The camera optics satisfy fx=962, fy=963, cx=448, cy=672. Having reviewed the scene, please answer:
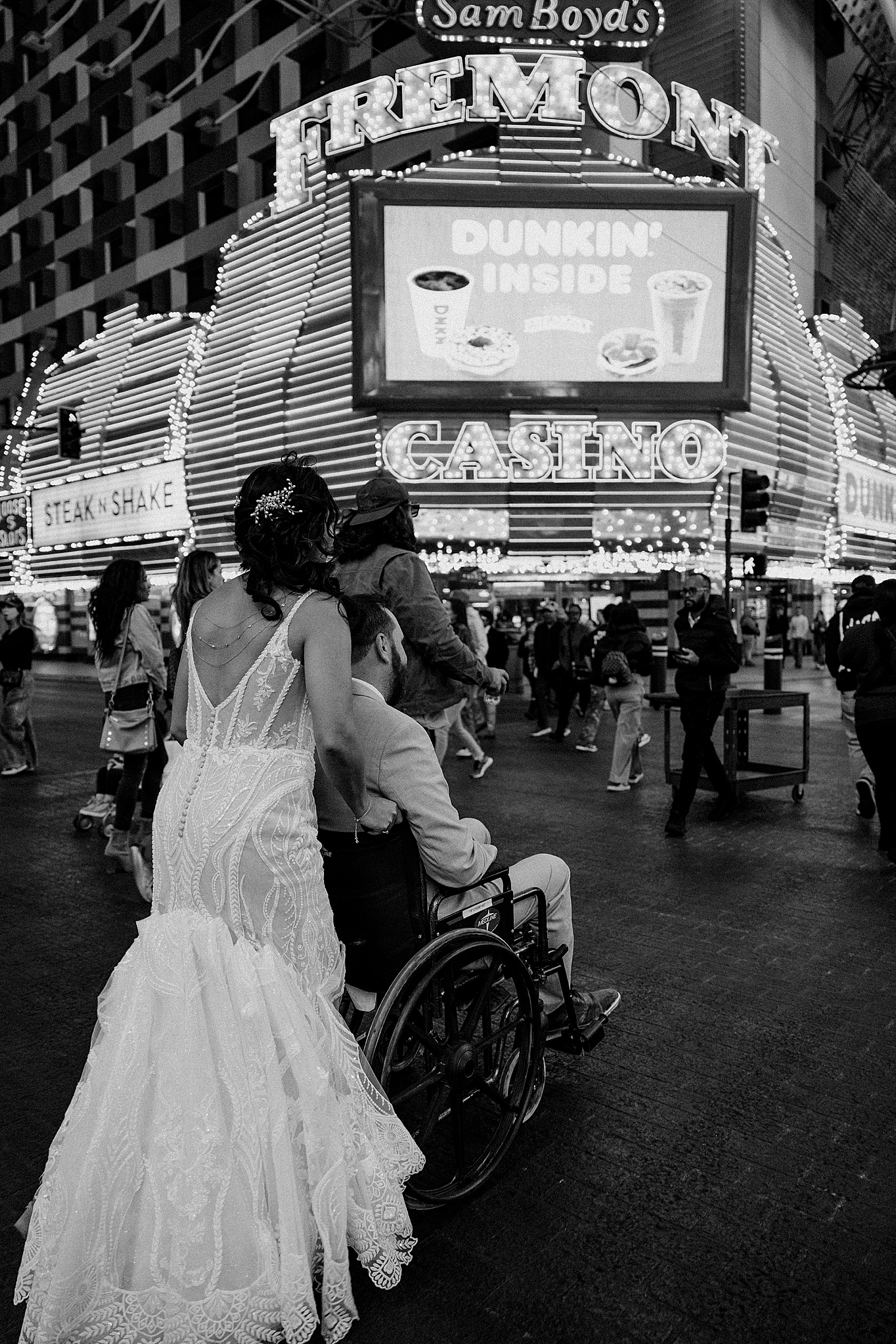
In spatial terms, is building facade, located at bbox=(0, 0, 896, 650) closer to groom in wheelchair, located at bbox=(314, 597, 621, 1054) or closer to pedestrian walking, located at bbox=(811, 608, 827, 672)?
pedestrian walking, located at bbox=(811, 608, 827, 672)

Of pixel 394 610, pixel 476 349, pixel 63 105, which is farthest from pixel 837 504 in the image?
pixel 63 105

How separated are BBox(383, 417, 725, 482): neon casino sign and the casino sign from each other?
645 cm

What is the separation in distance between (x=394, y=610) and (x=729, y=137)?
1817 centimetres

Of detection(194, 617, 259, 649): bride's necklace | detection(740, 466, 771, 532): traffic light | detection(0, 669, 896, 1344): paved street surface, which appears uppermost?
detection(740, 466, 771, 532): traffic light

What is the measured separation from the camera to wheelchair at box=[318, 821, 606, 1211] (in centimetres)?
237

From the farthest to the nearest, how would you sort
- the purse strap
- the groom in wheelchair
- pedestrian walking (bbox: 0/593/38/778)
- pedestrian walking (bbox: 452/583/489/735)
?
1. pedestrian walking (bbox: 452/583/489/735)
2. pedestrian walking (bbox: 0/593/38/778)
3. the purse strap
4. the groom in wheelchair

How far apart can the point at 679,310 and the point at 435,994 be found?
1691 cm

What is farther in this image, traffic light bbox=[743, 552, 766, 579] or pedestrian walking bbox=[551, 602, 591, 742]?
traffic light bbox=[743, 552, 766, 579]

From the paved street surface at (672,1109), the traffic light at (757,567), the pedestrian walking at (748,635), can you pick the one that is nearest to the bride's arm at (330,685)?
the paved street surface at (672,1109)

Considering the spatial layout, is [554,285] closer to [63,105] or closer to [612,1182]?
[612,1182]

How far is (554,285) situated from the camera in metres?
17.0

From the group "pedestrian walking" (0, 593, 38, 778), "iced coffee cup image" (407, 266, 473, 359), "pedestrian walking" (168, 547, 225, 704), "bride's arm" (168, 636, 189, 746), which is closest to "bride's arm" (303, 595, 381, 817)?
"bride's arm" (168, 636, 189, 746)

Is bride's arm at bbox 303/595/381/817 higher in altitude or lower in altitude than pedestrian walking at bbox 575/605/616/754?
higher

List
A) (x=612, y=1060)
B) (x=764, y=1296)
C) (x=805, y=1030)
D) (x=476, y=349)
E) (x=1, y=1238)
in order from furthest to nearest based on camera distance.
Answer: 1. (x=476, y=349)
2. (x=805, y=1030)
3. (x=612, y=1060)
4. (x=1, y=1238)
5. (x=764, y=1296)
